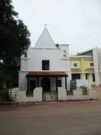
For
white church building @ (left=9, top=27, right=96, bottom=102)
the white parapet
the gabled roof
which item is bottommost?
the white parapet

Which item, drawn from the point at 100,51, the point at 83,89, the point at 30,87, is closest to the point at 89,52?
the point at 100,51

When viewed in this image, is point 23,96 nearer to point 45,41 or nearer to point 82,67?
point 45,41

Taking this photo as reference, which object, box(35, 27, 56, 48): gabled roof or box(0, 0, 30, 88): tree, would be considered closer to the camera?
box(0, 0, 30, 88): tree

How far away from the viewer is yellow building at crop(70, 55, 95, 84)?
55.3m

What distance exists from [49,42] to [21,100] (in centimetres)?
1621

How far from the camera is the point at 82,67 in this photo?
55344 mm

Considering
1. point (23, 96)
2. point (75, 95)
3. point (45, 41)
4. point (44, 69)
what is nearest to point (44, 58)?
point (44, 69)

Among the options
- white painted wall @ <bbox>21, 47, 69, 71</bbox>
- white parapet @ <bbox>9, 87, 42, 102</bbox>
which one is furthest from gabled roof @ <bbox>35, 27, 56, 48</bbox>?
white parapet @ <bbox>9, 87, 42, 102</bbox>

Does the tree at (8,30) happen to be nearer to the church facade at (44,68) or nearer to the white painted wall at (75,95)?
the white painted wall at (75,95)

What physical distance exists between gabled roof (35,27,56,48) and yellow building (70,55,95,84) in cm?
1694

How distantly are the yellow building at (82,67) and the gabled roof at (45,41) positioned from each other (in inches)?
667

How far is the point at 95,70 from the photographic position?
5531cm

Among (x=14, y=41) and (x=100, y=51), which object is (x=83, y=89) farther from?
(x=100, y=51)

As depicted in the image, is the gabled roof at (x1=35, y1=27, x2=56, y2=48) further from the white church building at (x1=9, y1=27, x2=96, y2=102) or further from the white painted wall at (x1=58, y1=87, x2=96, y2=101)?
the white painted wall at (x1=58, y1=87, x2=96, y2=101)
